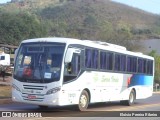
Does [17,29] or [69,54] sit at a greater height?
[17,29]

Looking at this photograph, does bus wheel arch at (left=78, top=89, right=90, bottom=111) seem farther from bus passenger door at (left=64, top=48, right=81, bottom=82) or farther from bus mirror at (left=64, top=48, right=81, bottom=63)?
bus mirror at (left=64, top=48, right=81, bottom=63)

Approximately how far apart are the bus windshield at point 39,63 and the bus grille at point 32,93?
9.4 inches

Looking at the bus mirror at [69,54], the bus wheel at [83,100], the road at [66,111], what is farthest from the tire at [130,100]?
the bus mirror at [69,54]

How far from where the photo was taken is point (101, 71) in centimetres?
2053

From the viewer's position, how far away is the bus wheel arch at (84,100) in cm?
1828

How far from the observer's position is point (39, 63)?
1714 centimetres

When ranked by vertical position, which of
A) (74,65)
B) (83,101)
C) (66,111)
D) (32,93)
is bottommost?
(66,111)

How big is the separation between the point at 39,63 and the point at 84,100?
2.83 m

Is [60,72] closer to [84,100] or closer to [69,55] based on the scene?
[69,55]

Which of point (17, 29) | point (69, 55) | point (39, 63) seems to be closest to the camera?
point (39, 63)

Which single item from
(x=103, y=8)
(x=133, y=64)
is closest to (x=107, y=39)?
(x=133, y=64)

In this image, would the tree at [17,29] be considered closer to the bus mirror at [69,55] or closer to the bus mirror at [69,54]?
the bus mirror at [69,54]

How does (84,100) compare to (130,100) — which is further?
(130,100)

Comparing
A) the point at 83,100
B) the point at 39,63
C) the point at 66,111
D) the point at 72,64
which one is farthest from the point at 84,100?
the point at 39,63
